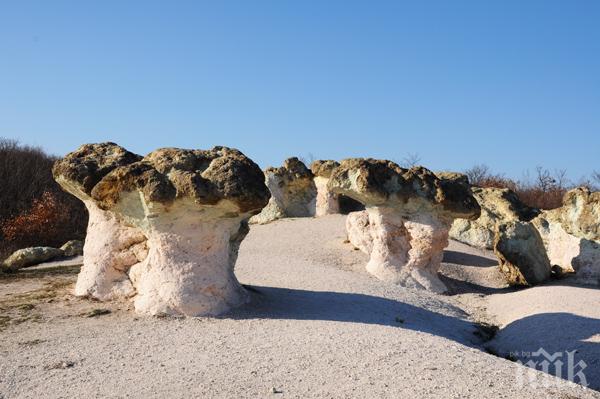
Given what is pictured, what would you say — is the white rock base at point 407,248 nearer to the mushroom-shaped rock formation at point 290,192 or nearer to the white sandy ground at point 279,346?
the white sandy ground at point 279,346

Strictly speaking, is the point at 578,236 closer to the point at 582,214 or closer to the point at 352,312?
the point at 582,214

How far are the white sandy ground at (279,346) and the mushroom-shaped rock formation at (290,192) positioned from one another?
810cm

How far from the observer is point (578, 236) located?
1270 cm

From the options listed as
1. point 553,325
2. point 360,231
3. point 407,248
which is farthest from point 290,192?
point 553,325

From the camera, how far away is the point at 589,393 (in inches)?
216

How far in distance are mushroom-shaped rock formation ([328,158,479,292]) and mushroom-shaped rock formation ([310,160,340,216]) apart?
586 cm

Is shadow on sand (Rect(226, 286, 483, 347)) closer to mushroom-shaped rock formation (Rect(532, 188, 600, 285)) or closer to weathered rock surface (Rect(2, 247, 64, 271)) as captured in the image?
mushroom-shaped rock formation (Rect(532, 188, 600, 285))

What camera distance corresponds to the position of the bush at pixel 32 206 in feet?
59.0

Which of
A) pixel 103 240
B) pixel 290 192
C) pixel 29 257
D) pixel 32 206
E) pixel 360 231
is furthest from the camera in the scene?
pixel 32 206

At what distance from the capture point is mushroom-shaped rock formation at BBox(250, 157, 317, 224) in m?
18.3

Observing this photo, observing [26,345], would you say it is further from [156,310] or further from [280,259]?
[280,259]

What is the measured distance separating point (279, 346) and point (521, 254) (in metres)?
7.40

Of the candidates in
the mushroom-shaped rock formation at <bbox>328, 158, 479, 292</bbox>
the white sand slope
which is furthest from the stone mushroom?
the white sand slope

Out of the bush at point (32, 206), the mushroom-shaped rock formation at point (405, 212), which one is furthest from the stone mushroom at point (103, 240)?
the bush at point (32, 206)
